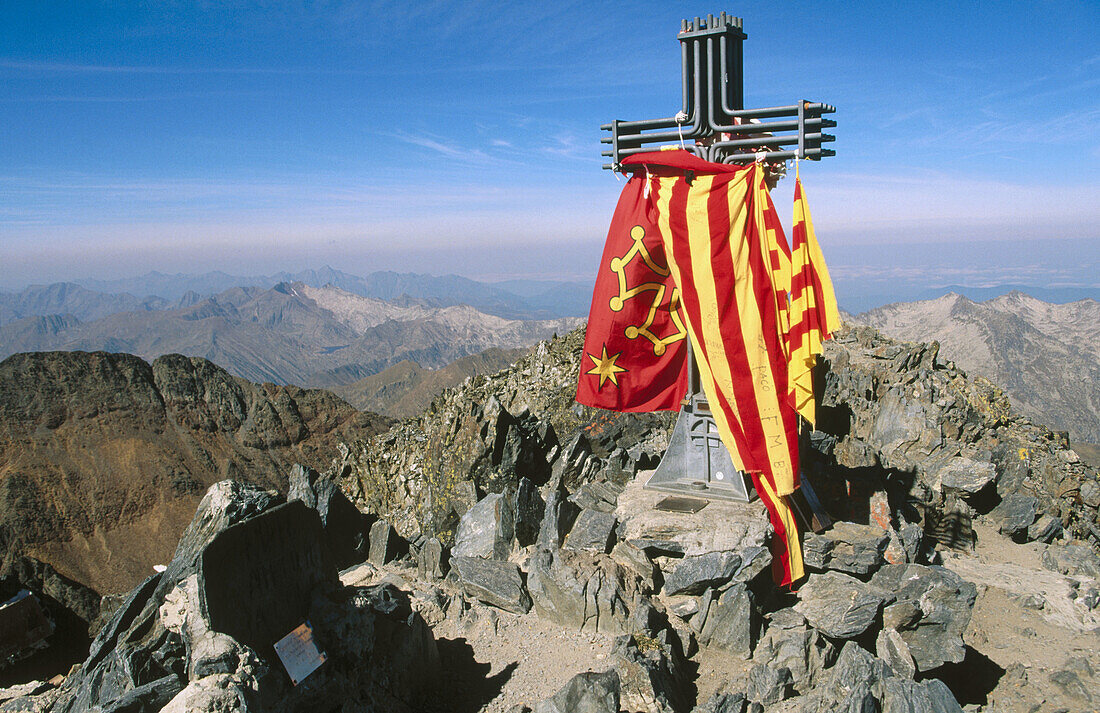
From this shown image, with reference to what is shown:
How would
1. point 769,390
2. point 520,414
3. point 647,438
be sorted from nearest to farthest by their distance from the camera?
1. point 769,390
2. point 647,438
3. point 520,414

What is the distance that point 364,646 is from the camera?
21.9ft

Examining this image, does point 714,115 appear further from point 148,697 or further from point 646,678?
point 148,697

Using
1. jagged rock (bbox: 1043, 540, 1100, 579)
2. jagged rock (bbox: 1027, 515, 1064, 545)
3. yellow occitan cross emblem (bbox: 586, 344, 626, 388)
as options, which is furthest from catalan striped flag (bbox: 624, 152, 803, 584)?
jagged rock (bbox: 1027, 515, 1064, 545)

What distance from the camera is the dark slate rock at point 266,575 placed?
567cm

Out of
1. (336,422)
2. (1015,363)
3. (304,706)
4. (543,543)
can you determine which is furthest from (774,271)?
(1015,363)

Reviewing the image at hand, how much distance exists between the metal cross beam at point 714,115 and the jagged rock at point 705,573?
5.44m

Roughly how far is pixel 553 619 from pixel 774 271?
18.7 feet

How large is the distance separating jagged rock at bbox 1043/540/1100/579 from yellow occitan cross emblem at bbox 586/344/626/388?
8.07 metres

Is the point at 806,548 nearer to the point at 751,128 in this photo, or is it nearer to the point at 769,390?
the point at 769,390

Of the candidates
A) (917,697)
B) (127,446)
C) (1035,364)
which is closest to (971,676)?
(917,697)

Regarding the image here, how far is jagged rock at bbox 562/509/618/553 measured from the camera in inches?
361

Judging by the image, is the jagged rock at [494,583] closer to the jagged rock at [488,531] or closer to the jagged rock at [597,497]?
the jagged rock at [488,531]

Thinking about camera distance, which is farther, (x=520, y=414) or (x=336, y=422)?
(x=336, y=422)

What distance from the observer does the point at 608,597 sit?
27.5 ft
